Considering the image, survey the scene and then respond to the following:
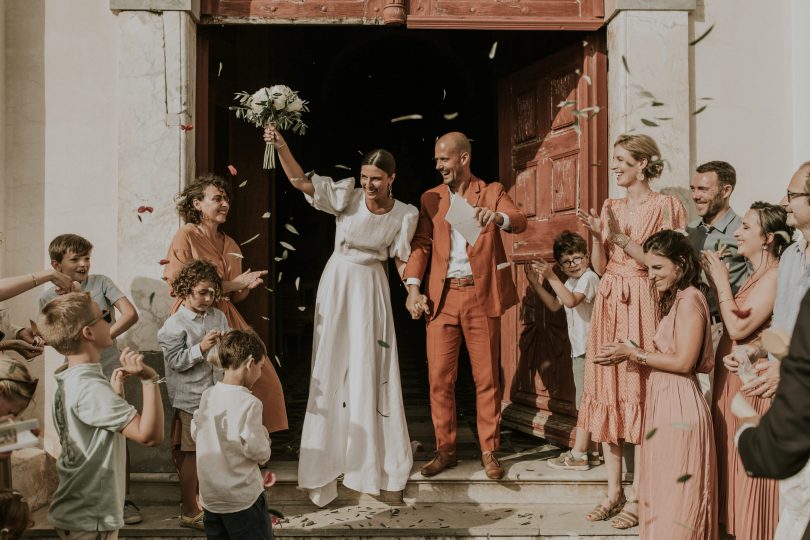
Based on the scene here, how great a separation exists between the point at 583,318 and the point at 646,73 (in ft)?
5.63

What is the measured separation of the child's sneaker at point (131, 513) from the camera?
5.11 meters

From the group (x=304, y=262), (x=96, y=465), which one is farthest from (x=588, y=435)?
(x=304, y=262)

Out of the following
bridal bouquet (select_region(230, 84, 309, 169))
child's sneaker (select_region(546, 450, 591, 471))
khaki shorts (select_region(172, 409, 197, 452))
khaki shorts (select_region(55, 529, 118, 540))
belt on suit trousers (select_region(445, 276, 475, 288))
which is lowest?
child's sneaker (select_region(546, 450, 591, 471))

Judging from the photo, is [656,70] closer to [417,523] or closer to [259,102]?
[259,102]

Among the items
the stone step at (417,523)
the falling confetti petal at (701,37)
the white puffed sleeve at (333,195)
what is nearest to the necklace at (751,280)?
the stone step at (417,523)

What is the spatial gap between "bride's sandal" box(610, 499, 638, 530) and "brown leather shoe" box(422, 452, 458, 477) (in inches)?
43.3

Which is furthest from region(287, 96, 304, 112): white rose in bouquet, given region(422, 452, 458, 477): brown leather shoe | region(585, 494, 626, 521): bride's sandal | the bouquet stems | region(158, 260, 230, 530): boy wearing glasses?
region(585, 494, 626, 521): bride's sandal

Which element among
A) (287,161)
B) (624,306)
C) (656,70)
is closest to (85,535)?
(287,161)

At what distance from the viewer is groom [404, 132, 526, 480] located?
18.5ft

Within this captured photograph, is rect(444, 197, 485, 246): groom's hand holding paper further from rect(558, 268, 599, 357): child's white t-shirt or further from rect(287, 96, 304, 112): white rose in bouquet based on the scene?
rect(287, 96, 304, 112): white rose in bouquet

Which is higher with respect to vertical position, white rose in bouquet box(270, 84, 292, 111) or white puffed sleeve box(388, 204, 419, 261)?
white rose in bouquet box(270, 84, 292, 111)

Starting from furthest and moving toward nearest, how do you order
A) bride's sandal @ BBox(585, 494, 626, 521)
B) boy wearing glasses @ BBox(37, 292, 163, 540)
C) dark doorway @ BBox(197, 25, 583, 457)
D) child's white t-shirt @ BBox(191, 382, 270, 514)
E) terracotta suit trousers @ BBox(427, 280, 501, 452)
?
dark doorway @ BBox(197, 25, 583, 457)
terracotta suit trousers @ BBox(427, 280, 501, 452)
bride's sandal @ BBox(585, 494, 626, 521)
child's white t-shirt @ BBox(191, 382, 270, 514)
boy wearing glasses @ BBox(37, 292, 163, 540)

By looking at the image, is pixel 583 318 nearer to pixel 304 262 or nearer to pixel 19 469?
pixel 19 469

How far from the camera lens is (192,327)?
484cm
